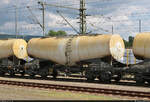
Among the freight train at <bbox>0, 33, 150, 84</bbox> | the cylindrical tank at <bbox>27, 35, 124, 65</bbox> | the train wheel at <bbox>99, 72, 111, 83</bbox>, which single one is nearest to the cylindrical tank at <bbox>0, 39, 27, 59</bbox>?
the freight train at <bbox>0, 33, 150, 84</bbox>

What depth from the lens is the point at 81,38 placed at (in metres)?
21.8

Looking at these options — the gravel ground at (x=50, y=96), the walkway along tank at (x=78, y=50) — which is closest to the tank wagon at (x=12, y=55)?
the walkway along tank at (x=78, y=50)

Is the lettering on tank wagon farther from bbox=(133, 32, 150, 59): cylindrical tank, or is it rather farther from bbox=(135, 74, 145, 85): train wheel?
bbox=(135, 74, 145, 85): train wheel

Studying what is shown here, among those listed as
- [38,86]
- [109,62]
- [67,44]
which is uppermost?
[67,44]

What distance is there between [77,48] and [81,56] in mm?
825

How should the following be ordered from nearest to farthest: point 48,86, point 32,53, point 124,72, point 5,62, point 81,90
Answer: point 81,90 < point 48,86 < point 124,72 < point 32,53 < point 5,62

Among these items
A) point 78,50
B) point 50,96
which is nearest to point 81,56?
point 78,50

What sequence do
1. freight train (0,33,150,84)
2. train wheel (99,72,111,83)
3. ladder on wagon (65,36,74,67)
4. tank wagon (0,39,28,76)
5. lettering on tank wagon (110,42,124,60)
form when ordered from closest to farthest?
1. freight train (0,33,150,84)
2. train wheel (99,72,111,83)
3. lettering on tank wagon (110,42,124,60)
4. ladder on wagon (65,36,74,67)
5. tank wagon (0,39,28,76)

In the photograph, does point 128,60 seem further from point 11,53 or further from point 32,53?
point 11,53

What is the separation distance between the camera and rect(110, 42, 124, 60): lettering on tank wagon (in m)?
20.1

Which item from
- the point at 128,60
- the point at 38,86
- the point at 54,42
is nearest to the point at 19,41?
the point at 54,42

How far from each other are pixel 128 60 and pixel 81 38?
442 centimetres

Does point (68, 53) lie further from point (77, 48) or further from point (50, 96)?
point (50, 96)

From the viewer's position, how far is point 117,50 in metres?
20.5
